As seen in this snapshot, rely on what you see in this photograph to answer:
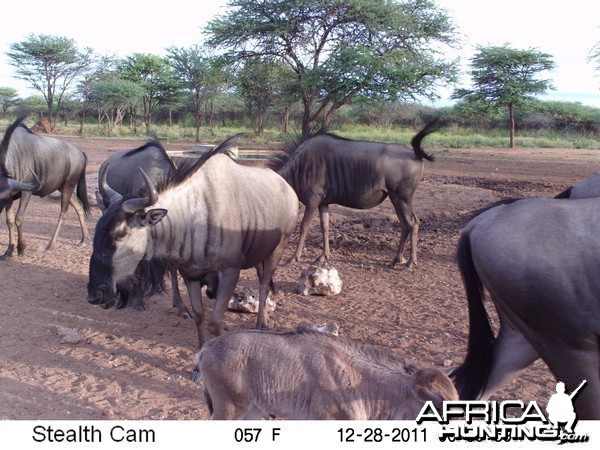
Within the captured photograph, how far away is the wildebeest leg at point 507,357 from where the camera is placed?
3.24 metres

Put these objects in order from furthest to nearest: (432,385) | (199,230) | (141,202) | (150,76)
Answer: (150,76), (199,230), (141,202), (432,385)

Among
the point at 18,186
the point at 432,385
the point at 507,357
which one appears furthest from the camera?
the point at 18,186

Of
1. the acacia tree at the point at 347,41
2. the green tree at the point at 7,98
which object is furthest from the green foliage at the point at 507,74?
the green tree at the point at 7,98

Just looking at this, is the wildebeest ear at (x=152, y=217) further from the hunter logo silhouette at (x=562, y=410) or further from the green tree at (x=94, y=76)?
the green tree at (x=94, y=76)

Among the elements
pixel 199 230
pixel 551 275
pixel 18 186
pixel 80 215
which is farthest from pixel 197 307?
pixel 80 215

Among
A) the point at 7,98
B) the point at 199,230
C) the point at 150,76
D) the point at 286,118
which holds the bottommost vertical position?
the point at 199,230

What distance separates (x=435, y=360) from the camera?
15.1 feet

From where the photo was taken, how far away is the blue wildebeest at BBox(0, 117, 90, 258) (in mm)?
7582

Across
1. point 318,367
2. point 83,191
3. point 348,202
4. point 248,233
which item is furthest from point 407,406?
point 83,191

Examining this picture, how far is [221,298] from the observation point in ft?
15.3

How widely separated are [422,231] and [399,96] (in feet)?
→ 46.9

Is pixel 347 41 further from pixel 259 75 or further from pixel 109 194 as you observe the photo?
pixel 109 194

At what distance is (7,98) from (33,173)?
58225mm

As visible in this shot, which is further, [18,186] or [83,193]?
[83,193]
